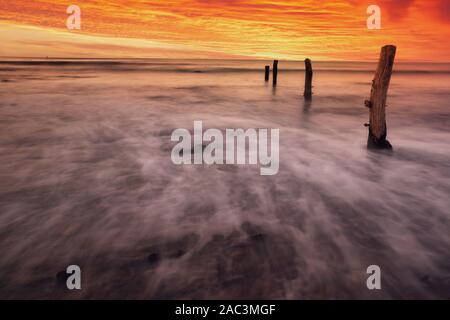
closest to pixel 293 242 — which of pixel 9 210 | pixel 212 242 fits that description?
pixel 212 242

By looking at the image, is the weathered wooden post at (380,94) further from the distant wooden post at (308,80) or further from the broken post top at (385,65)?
the distant wooden post at (308,80)

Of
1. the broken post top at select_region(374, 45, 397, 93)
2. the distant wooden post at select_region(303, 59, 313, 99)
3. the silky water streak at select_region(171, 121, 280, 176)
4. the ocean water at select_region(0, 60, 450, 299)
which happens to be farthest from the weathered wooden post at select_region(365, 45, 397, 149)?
the distant wooden post at select_region(303, 59, 313, 99)

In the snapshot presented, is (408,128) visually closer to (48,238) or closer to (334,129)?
(334,129)

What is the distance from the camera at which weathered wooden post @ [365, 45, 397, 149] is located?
21.3ft

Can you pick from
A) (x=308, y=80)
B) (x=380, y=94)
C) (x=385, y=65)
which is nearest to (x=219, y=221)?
(x=380, y=94)

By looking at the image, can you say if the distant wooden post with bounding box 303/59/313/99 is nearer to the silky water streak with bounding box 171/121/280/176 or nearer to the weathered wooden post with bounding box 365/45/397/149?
the silky water streak with bounding box 171/121/280/176

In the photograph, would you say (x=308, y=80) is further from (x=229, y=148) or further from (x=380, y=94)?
(x=229, y=148)

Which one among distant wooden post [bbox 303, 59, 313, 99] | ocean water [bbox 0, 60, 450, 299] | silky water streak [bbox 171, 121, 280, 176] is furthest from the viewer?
distant wooden post [bbox 303, 59, 313, 99]

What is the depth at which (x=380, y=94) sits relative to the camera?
6727mm

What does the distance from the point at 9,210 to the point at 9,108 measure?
10.4m

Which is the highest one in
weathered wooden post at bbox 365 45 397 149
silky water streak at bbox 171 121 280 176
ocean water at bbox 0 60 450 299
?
weathered wooden post at bbox 365 45 397 149

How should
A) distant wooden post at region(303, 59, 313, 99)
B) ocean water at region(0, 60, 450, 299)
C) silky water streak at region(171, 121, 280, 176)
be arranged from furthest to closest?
distant wooden post at region(303, 59, 313, 99) → silky water streak at region(171, 121, 280, 176) → ocean water at region(0, 60, 450, 299)

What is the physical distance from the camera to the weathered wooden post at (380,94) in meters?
6.50
